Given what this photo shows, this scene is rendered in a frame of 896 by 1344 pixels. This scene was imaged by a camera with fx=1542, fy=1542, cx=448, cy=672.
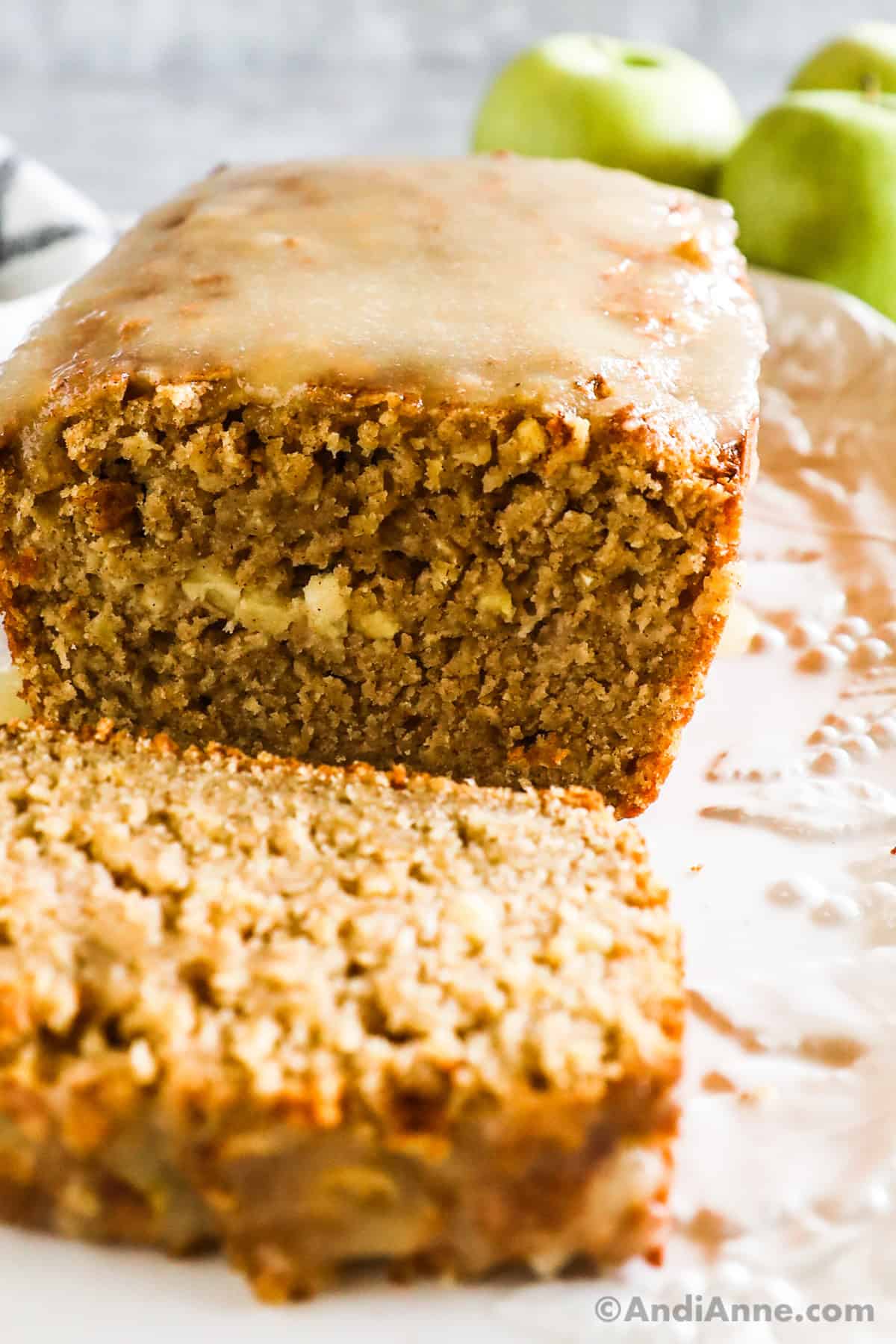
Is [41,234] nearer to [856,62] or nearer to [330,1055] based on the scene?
[856,62]

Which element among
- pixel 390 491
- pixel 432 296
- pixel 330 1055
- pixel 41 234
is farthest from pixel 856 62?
pixel 330 1055

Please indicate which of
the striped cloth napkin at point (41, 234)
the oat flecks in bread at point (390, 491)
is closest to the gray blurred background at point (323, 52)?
the striped cloth napkin at point (41, 234)

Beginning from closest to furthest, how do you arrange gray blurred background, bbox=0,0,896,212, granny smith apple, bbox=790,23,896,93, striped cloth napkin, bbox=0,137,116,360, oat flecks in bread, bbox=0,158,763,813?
1. oat flecks in bread, bbox=0,158,763,813
2. striped cloth napkin, bbox=0,137,116,360
3. granny smith apple, bbox=790,23,896,93
4. gray blurred background, bbox=0,0,896,212

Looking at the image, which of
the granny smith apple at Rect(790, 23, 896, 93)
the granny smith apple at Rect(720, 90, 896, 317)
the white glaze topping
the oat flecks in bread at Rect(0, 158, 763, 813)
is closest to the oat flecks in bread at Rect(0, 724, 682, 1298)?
the oat flecks in bread at Rect(0, 158, 763, 813)

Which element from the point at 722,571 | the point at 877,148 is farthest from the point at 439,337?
the point at 877,148

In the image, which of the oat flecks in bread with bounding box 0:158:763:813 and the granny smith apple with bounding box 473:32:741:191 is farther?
the granny smith apple with bounding box 473:32:741:191

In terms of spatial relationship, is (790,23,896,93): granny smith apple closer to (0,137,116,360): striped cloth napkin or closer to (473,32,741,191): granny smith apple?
(473,32,741,191): granny smith apple
